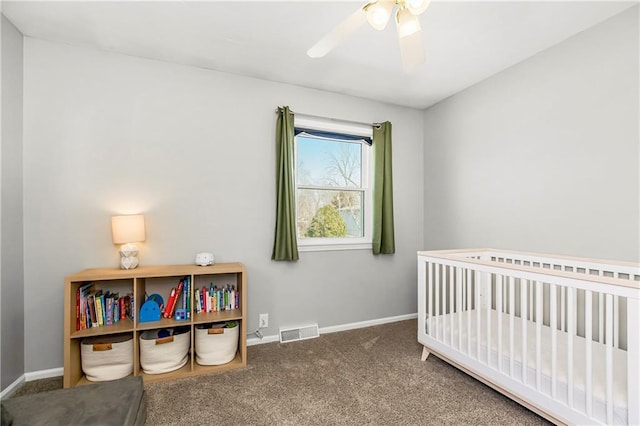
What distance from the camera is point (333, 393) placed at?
1.97m

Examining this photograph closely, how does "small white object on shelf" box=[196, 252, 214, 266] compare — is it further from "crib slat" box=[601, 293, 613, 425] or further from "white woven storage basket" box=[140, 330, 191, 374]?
"crib slat" box=[601, 293, 613, 425]

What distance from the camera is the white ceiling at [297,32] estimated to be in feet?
6.22

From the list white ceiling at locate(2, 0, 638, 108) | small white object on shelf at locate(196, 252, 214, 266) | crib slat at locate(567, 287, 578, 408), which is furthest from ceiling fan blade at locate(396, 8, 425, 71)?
small white object on shelf at locate(196, 252, 214, 266)

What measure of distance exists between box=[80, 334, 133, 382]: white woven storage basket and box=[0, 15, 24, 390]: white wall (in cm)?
40

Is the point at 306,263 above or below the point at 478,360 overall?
above

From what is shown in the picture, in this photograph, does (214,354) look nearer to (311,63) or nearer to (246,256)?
(246,256)

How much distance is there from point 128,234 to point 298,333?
1.63 meters

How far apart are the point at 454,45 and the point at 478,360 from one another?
7.00 feet

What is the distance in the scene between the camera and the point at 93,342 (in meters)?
2.14

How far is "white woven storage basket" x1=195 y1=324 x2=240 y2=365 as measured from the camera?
2305 mm

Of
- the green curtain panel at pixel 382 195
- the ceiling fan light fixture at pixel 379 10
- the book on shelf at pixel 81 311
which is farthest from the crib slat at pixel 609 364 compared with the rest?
the book on shelf at pixel 81 311

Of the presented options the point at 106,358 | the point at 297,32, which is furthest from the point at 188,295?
the point at 297,32

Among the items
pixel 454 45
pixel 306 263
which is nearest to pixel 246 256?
pixel 306 263

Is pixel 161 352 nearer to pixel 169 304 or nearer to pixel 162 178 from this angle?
pixel 169 304
